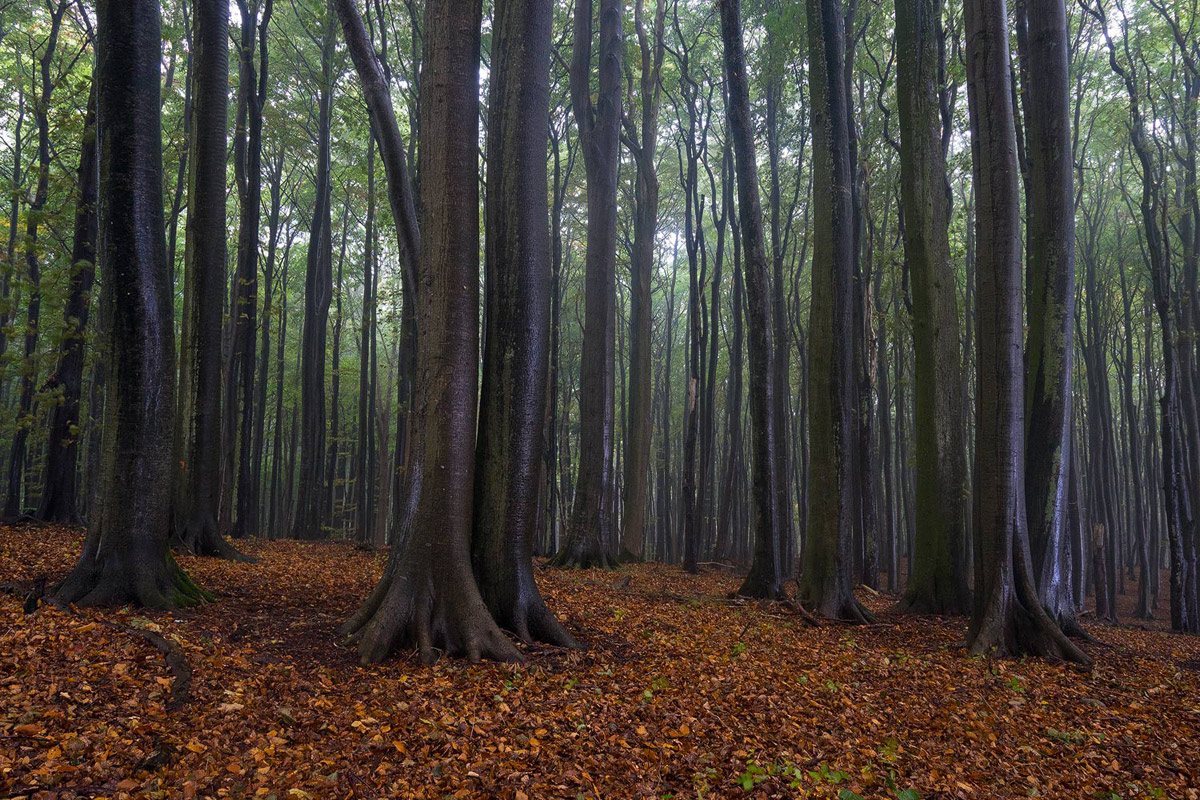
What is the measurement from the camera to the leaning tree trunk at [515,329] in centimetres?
568

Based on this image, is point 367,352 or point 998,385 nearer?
point 998,385

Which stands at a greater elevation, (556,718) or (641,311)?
(641,311)

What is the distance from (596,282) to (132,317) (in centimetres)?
812

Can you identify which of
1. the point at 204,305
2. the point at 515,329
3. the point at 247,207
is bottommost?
the point at 515,329

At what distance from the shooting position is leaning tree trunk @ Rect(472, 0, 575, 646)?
5680 millimetres

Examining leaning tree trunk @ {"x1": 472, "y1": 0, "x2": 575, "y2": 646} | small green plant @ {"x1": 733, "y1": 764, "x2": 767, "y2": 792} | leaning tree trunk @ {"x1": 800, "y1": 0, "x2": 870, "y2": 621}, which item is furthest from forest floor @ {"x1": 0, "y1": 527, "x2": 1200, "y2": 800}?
leaning tree trunk @ {"x1": 800, "y1": 0, "x2": 870, "y2": 621}

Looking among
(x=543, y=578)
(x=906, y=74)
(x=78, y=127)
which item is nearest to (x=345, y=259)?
(x=78, y=127)

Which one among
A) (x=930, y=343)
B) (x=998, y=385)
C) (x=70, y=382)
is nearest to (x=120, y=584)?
(x=70, y=382)

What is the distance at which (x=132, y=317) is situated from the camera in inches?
219

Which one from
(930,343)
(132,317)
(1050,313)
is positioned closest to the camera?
(132,317)

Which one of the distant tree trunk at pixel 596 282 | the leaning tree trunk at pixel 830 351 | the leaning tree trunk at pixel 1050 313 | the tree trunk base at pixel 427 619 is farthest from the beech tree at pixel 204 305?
the leaning tree trunk at pixel 1050 313

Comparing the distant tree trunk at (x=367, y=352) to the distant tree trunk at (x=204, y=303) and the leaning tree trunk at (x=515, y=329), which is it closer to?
the distant tree trunk at (x=204, y=303)

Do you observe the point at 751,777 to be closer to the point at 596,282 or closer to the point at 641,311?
the point at 596,282

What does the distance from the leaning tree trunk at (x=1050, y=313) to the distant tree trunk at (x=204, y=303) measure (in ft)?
31.5
